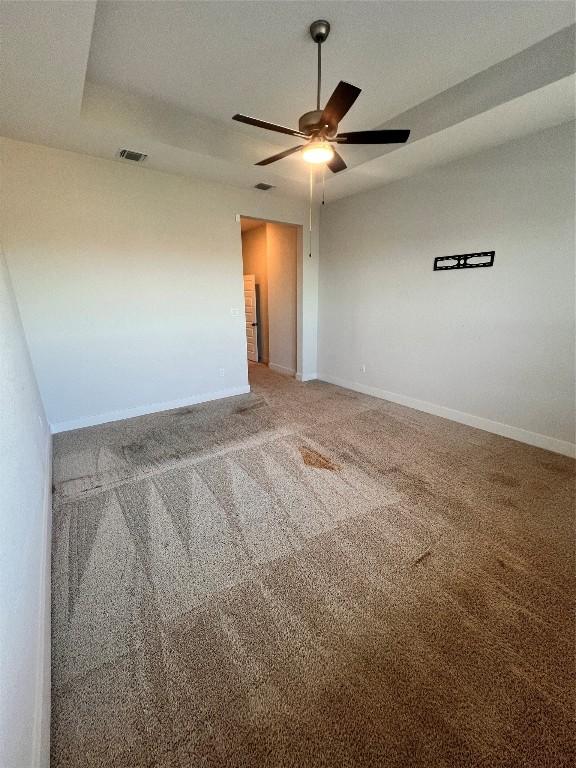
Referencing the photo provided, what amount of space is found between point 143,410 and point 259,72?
3.63m

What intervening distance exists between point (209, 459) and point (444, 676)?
225 cm

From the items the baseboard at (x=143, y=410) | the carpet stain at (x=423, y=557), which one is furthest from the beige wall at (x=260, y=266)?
the carpet stain at (x=423, y=557)

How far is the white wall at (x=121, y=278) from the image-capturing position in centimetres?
321

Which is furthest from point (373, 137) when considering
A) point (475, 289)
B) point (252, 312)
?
point (252, 312)

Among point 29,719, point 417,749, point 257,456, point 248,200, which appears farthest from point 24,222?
point 417,749

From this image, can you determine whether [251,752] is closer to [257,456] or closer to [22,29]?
[257,456]

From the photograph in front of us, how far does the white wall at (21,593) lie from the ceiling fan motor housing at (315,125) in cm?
234

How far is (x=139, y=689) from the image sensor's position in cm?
126

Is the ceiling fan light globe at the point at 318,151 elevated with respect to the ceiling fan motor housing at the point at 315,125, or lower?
lower

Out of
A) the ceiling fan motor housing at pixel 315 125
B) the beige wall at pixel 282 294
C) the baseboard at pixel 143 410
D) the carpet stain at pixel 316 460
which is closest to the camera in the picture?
the ceiling fan motor housing at pixel 315 125

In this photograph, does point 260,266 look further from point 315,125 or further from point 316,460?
point 316,460

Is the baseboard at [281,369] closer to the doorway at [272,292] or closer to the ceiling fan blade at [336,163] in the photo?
the doorway at [272,292]

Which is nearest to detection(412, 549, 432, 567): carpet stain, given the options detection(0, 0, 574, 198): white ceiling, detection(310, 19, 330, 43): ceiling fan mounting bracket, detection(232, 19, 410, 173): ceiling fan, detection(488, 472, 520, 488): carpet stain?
detection(488, 472, 520, 488): carpet stain

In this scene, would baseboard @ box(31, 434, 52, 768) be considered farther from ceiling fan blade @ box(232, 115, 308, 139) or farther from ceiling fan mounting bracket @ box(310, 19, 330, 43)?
Answer: ceiling fan mounting bracket @ box(310, 19, 330, 43)
